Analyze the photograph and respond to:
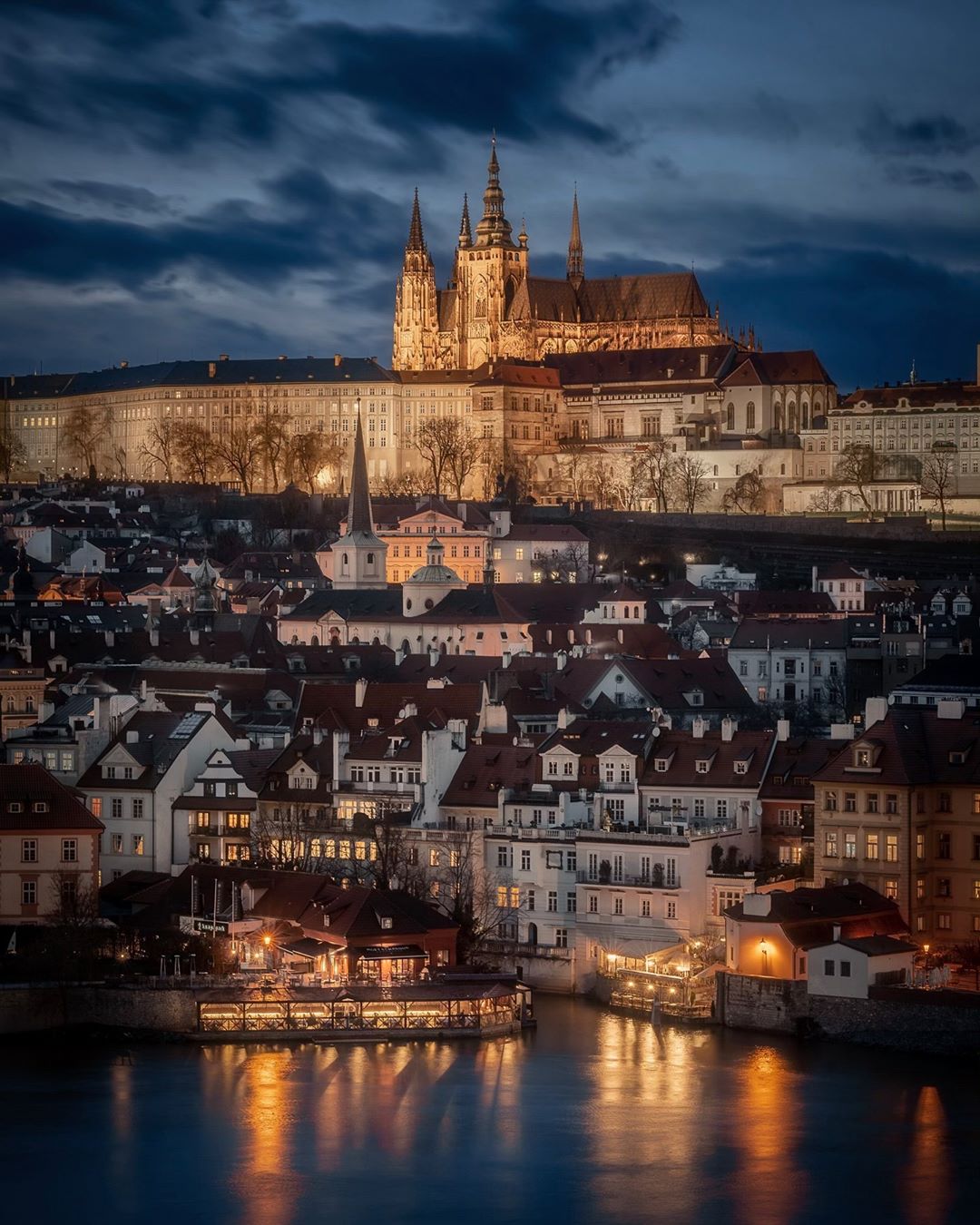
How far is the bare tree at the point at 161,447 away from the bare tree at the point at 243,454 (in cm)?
326

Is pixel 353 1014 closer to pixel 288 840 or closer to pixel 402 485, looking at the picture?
pixel 288 840

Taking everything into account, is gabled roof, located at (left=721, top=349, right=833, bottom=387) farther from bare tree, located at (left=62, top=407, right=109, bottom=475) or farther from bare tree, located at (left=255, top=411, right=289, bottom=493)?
bare tree, located at (left=62, top=407, right=109, bottom=475)

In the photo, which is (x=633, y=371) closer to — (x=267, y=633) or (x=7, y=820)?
(x=267, y=633)

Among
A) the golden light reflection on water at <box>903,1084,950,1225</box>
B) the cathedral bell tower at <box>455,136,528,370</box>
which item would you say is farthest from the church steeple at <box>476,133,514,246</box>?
the golden light reflection on water at <box>903,1084,950,1225</box>

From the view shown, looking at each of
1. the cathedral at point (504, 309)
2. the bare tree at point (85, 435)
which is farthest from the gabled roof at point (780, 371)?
the bare tree at point (85, 435)

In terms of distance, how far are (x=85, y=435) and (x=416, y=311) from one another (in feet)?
77.4

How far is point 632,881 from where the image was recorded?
4431cm

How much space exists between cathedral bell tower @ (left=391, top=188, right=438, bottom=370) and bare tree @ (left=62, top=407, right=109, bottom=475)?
2076cm

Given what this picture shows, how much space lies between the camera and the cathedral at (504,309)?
182500 millimetres

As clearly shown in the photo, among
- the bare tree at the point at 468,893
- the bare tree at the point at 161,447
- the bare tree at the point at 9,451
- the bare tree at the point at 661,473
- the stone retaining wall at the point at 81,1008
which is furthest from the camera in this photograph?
the bare tree at the point at 9,451

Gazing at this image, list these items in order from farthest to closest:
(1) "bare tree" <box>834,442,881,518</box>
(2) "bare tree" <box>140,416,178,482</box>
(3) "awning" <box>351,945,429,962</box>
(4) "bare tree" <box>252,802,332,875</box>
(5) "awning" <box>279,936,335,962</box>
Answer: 1. (2) "bare tree" <box>140,416,178,482</box>
2. (1) "bare tree" <box>834,442,881,518</box>
3. (4) "bare tree" <box>252,802,332,875</box>
4. (5) "awning" <box>279,936,335,962</box>
5. (3) "awning" <box>351,945,429,962</box>

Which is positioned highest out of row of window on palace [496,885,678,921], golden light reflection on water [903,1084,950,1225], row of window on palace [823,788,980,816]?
row of window on palace [823,788,980,816]

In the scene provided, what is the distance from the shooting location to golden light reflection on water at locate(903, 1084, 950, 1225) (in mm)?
33781

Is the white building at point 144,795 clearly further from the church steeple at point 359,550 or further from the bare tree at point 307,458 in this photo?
the bare tree at point 307,458
